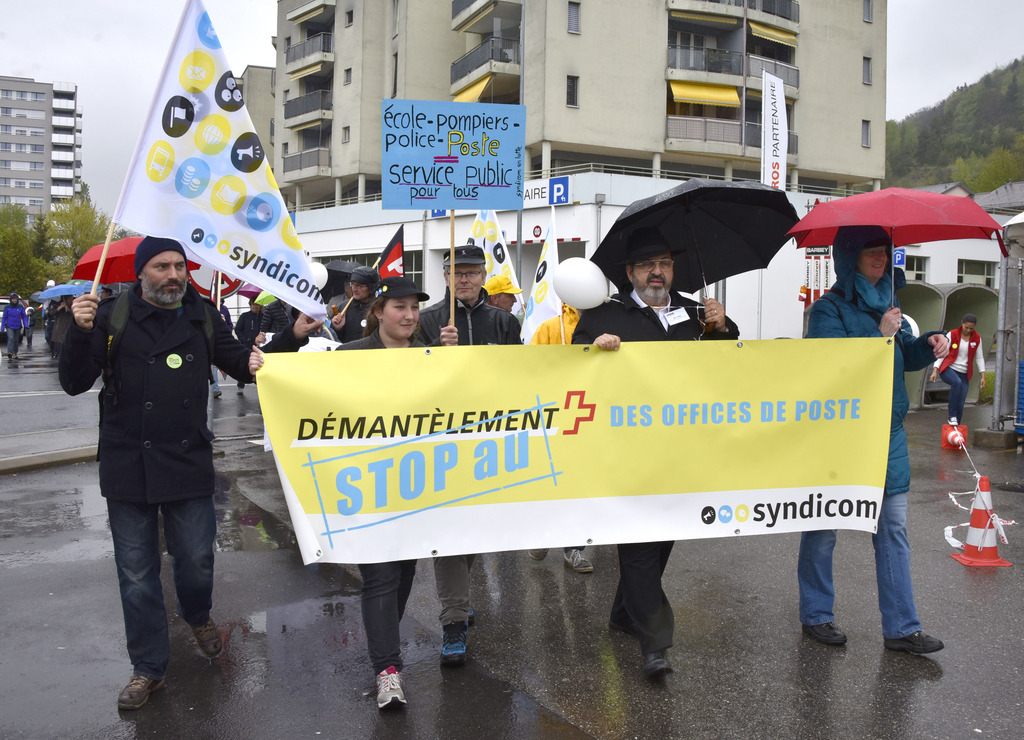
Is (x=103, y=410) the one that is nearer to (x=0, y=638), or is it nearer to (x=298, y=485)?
(x=298, y=485)

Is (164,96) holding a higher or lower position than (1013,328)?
higher

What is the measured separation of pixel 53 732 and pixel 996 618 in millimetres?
4804

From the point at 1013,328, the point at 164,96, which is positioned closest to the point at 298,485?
the point at 164,96

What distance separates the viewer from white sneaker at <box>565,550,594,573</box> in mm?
5977

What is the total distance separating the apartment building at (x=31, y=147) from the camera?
141m

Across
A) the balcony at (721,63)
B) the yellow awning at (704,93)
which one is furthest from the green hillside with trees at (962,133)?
the yellow awning at (704,93)

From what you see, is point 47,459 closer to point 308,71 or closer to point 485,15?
point 485,15

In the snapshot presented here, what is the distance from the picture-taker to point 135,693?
3871 millimetres

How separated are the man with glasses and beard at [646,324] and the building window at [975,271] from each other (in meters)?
38.3

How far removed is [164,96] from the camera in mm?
4234

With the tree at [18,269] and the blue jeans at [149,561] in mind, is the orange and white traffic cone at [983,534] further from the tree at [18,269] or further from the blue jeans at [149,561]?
the tree at [18,269]

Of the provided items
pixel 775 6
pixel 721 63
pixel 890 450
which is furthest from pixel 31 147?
pixel 890 450

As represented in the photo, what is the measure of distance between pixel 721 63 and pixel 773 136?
27314 millimetres

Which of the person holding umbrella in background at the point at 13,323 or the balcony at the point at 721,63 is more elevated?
the balcony at the point at 721,63
